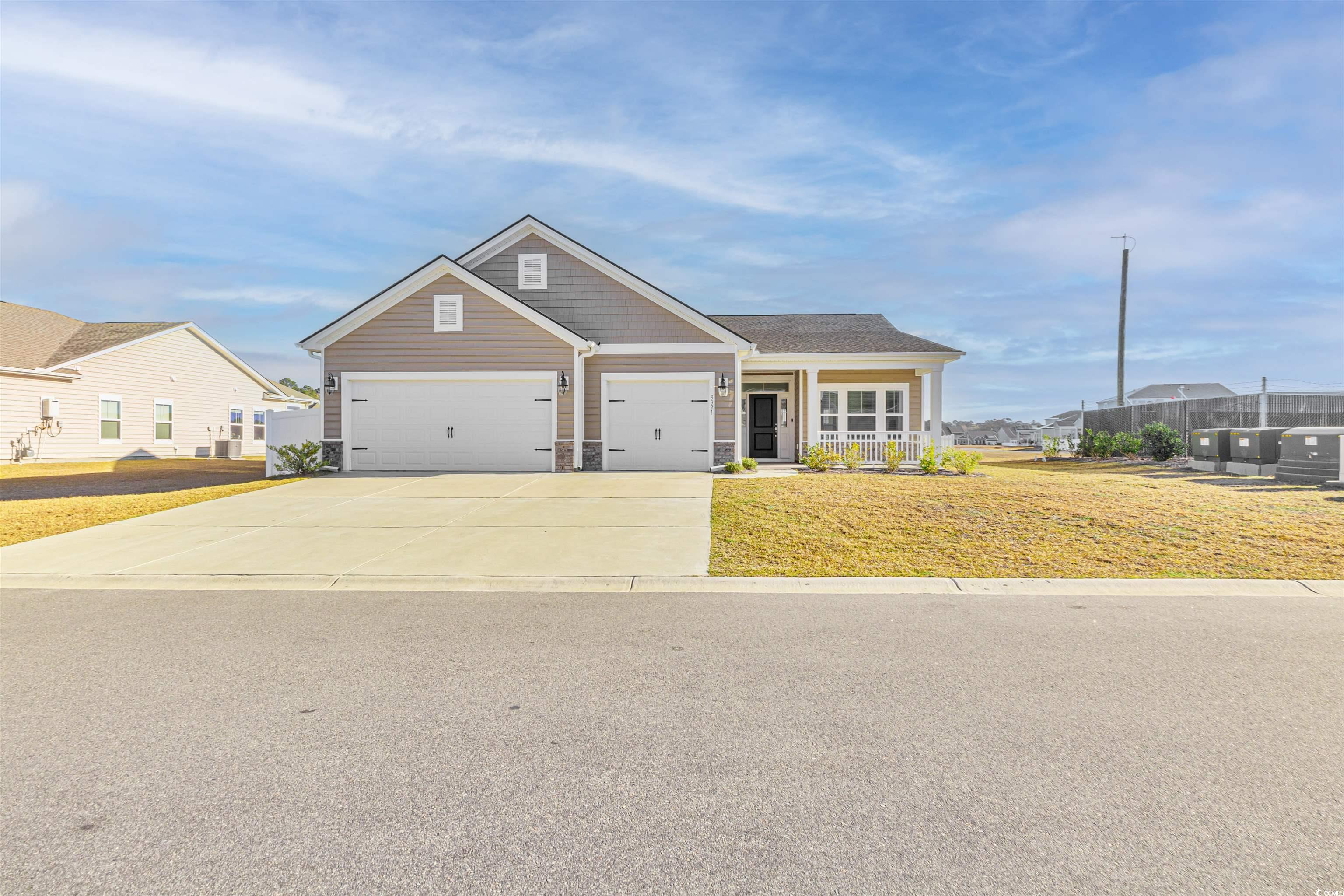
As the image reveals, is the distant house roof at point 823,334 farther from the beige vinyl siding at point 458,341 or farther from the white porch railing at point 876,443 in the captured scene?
the beige vinyl siding at point 458,341

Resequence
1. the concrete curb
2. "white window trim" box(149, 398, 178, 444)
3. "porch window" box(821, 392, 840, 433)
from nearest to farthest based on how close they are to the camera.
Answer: the concrete curb
"porch window" box(821, 392, 840, 433)
"white window trim" box(149, 398, 178, 444)

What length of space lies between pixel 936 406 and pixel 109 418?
27771mm

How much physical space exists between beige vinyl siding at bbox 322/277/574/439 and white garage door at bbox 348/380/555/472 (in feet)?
1.57

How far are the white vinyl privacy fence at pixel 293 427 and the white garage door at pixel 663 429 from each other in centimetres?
717

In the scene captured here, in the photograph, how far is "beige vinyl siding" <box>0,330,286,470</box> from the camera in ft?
74.5

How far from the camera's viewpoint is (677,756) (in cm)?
325

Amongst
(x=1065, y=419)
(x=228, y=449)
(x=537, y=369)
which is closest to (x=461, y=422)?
(x=537, y=369)

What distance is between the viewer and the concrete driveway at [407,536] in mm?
7590

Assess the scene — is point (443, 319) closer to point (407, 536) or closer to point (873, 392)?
point (407, 536)

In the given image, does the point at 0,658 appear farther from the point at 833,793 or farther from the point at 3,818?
the point at 833,793

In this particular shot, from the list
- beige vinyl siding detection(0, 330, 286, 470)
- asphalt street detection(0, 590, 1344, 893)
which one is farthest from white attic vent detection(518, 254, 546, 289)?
asphalt street detection(0, 590, 1344, 893)

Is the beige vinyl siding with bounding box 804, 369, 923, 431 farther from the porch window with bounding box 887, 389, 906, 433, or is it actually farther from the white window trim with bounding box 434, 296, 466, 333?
the white window trim with bounding box 434, 296, 466, 333

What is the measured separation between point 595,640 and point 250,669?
220cm

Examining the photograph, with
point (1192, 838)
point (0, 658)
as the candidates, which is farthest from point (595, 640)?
point (0, 658)
